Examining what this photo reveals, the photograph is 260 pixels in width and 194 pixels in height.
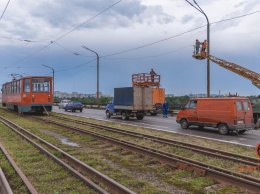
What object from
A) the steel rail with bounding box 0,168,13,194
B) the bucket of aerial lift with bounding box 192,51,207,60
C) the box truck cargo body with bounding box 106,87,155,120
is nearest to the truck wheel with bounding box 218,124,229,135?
the bucket of aerial lift with bounding box 192,51,207,60

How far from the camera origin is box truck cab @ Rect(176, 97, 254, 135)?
15883mm

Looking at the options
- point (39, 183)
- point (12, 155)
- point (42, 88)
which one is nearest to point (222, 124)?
point (12, 155)

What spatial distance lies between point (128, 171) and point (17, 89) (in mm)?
22869

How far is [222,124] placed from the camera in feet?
53.7

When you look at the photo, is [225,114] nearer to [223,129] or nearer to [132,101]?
[223,129]

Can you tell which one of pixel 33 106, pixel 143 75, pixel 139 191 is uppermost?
pixel 143 75

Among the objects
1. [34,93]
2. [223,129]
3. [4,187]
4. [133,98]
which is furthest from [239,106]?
[34,93]

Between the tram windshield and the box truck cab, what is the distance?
14.3m

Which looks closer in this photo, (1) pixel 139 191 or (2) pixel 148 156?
(1) pixel 139 191

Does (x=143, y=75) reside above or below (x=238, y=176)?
above

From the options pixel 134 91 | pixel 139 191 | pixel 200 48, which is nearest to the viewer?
pixel 139 191

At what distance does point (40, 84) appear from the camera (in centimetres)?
2683

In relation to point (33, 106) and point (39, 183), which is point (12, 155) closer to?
point (39, 183)

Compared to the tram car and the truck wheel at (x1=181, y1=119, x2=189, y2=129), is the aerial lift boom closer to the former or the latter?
the truck wheel at (x1=181, y1=119, x2=189, y2=129)
